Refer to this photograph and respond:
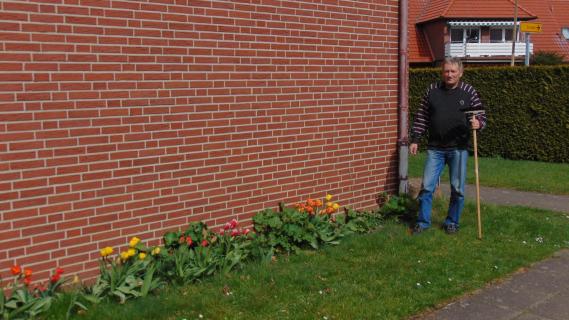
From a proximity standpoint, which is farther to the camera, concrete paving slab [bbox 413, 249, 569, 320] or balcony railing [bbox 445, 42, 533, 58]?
balcony railing [bbox 445, 42, 533, 58]

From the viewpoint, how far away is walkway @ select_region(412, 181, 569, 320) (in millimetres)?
4184

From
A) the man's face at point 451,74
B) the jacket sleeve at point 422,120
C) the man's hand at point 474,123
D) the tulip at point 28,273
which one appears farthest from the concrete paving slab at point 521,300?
the tulip at point 28,273

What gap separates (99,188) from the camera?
4.58m

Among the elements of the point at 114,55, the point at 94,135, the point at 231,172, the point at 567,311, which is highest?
the point at 114,55

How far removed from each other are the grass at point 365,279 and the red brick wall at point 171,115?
2.32ft

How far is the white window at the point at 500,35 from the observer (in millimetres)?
38094

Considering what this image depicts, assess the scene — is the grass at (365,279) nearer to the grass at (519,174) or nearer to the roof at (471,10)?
the grass at (519,174)

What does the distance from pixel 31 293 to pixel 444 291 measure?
296 centimetres

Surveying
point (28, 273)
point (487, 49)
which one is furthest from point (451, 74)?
point (487, 49)

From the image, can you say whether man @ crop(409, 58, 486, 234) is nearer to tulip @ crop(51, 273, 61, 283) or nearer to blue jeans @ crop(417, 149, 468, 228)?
blue jeans @ crop(417, 149, 468, 228)

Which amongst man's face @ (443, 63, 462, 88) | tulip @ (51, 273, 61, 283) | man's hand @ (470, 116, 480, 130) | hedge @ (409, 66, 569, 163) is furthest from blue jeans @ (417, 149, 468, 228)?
hedge @ (409, 66, 569, 163)

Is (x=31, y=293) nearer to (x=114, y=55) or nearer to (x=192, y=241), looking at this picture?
(x=192, y=241)

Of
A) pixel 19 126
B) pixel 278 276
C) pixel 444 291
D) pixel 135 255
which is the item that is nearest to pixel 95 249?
pixel 135 255

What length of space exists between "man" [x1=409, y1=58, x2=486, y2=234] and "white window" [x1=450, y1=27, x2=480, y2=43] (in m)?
31.7
